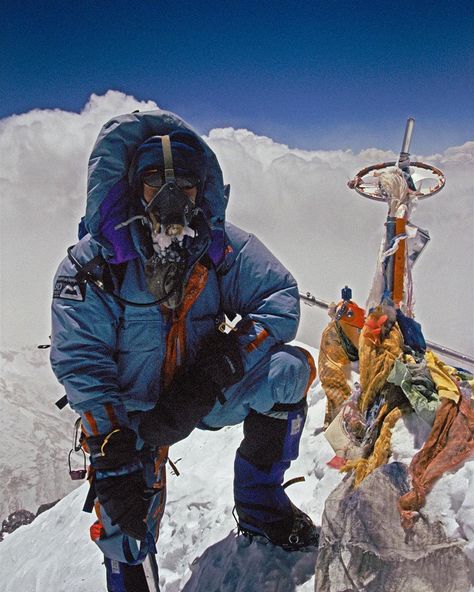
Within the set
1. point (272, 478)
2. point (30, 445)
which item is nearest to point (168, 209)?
point (272, 478)

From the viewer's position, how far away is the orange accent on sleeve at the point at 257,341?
1.89 meters

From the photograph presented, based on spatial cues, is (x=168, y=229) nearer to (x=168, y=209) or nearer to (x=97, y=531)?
(x=168, y=209)

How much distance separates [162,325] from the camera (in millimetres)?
1853

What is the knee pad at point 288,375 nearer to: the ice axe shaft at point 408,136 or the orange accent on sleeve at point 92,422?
the orange accent on sleeve at point 92,422

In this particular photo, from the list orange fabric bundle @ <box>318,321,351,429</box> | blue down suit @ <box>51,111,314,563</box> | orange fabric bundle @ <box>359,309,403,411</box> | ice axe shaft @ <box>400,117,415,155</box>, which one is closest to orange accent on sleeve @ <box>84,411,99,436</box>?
blue down suit @ <box>51,111,314,563</box>

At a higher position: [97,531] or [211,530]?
[97,531]

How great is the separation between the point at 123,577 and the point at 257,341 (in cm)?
95

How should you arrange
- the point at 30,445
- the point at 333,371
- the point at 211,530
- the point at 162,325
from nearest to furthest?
the point at 162,325 < the point at 211,530 < the point at 333,371 < the point at 30,445

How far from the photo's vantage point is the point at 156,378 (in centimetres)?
191

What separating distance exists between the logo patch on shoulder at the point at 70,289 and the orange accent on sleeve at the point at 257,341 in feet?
2.01

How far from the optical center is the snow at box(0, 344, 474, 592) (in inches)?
69.6

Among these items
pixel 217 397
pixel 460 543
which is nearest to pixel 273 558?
pixel 217 397

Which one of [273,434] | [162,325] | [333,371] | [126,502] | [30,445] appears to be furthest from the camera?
[30,445]

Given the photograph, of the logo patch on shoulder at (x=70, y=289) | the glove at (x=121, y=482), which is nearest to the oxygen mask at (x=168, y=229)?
the logo patch on shoulder at (x=70, y=289)
